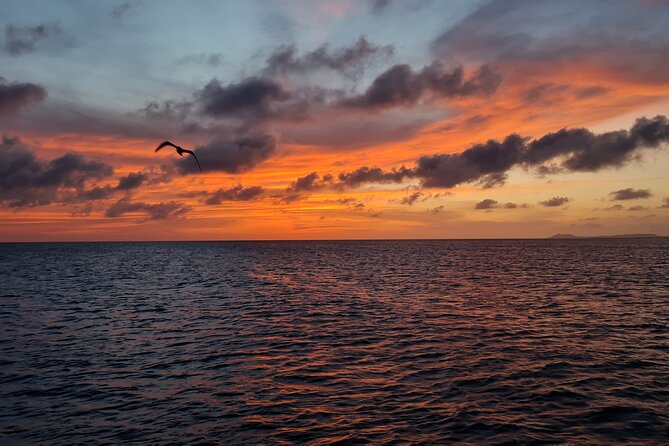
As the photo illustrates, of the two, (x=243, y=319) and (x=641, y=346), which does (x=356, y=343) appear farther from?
(x=641, y=346)

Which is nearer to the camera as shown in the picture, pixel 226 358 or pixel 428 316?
pixel 226 358

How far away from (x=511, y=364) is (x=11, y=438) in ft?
75.6

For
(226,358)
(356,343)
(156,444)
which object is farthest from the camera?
(356,343)

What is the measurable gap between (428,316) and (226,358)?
19.8 m

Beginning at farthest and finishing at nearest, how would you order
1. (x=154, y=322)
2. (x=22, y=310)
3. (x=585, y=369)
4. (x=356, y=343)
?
(x=22, y=310) < (x=154, y=322) < (x=356, y=343) < (x=585, y=369)

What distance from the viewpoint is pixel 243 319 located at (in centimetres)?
4091

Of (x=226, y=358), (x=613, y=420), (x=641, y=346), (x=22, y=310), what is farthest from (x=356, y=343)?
(x=22, y=310)

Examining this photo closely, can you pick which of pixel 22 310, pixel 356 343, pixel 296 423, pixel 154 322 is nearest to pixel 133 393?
pixel 296 423

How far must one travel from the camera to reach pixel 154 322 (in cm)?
3941

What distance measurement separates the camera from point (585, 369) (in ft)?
79.0

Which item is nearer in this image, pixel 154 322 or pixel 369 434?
pixel 369 434

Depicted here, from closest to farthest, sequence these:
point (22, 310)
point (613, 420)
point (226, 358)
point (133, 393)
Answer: point (613, 420) < point (133, 393) < point (226, 358) < point (22, 310)

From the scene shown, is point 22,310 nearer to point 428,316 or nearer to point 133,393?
point 133,393

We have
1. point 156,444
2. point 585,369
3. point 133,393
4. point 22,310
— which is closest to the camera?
point 156,444
